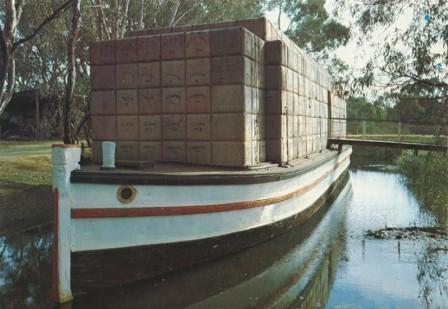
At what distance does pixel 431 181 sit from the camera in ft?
50.2

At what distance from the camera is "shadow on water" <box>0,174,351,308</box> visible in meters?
5.47

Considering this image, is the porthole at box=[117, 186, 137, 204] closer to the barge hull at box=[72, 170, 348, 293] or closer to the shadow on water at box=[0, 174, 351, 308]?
the barge hull at box=[72, 170, 348, 293]

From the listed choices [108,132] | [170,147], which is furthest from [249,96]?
[108,132]

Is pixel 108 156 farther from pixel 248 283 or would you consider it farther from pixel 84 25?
pixel 84 25

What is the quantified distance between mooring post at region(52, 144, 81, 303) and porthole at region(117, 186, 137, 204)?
58 cm

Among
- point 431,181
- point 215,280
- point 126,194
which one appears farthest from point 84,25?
point 215,280

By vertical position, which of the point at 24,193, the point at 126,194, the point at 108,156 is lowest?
the point at 24,193

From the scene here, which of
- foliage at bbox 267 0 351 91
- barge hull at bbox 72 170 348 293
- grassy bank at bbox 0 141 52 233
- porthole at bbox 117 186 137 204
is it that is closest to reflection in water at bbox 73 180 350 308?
barge hull at bbox 72 170 348 293

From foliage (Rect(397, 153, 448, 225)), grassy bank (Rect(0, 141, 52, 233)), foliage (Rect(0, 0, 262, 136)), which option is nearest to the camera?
grassy bank (Rect(0, 141, 52, 233))

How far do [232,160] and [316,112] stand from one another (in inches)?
243

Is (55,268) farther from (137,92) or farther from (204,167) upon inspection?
(137,92)

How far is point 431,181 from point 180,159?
10894mm

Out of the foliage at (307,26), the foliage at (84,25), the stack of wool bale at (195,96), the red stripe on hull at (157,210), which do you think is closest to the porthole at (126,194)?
the red stripe on hull at (157,210)

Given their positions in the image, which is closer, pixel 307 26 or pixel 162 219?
pixel 162 219
